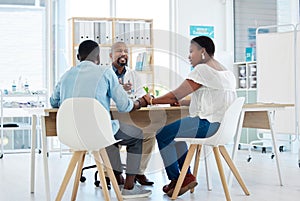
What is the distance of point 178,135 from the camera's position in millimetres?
3852

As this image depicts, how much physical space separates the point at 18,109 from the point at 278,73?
371 centimetres

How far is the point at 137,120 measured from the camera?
427cm

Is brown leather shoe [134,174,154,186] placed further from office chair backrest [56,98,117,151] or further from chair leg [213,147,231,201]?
office chair backrest [56,98,117,151]

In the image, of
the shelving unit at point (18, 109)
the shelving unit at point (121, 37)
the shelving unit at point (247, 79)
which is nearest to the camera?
the shelving unit at point (18, 109)

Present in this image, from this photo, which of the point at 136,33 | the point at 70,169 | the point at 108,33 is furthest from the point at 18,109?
the point at 70,169

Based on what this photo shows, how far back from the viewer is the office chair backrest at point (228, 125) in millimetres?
3667

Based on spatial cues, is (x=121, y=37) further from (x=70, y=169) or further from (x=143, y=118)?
(x=70, y=169)

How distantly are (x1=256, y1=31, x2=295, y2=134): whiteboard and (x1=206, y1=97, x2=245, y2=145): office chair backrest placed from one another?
2.86 meters

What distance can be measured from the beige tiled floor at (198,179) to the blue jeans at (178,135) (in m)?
0.25

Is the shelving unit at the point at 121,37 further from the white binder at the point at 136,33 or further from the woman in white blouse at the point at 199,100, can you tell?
the woman in white blouse at the point at 199,100

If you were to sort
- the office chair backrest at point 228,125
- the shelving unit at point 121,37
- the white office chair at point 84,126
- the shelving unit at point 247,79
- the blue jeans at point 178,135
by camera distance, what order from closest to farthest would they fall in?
the white office chair at point 84,126
the office chair backrest at point 228,125
the blue jeans at point 178,135
the shelving unit at point 121,37
the shelving unit at point 247,79

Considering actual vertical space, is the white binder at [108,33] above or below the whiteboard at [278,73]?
above

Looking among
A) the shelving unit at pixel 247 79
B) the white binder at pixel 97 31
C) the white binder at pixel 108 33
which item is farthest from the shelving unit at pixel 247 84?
the white binder at pixel 97 31

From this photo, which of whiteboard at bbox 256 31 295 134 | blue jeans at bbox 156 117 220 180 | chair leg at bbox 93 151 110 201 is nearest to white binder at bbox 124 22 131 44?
whiteboard at bbox 256 31 295 134
